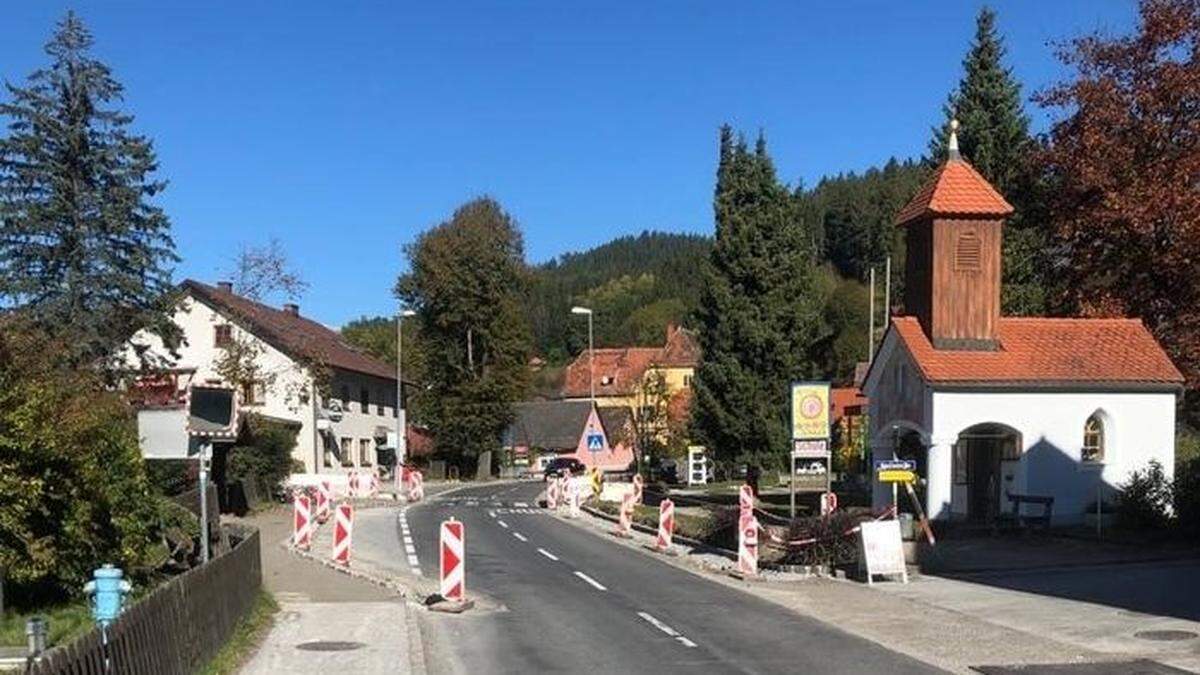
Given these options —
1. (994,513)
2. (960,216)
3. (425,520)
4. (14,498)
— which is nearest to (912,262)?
(960,216)

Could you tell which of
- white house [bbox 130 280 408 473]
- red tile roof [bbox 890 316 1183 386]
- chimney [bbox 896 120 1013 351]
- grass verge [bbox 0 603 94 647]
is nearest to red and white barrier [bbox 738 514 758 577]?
red tile roof [bbox 890 316 1183 386]

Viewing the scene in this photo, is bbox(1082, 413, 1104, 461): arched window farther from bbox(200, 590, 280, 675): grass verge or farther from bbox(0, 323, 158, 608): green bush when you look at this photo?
bbox(0, 323, 158, 608): green bush

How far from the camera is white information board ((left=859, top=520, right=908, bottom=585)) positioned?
68.1ft

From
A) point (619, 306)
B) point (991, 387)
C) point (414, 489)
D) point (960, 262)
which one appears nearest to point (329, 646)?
point (991, 387)

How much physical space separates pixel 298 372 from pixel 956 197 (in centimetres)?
3274

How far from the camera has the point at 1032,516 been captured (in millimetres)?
29109

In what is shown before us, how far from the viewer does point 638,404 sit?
75938 millimetres

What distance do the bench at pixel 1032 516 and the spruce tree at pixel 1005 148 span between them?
16.7 m

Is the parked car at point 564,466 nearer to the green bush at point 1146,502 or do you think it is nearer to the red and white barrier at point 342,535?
the green bush at point 1146,502

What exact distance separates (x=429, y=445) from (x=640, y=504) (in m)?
47.0

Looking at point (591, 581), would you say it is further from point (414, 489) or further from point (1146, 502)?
point (414, 489)

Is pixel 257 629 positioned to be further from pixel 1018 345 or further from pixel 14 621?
pixel 1018 345

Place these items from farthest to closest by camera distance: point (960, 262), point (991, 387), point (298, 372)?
point (298, 372) < point (960, 262) < point (991, 387)

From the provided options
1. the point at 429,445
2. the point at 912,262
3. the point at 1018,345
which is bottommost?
the point at 429,445
